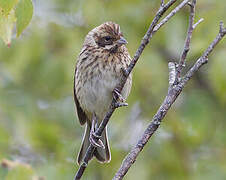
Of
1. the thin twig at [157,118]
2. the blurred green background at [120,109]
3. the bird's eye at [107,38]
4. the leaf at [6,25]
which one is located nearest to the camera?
the leaf at [6,25]

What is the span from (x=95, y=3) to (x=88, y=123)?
4.73ft

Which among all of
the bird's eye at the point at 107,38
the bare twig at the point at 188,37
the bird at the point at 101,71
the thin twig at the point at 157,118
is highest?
the bird's eye at the point at 107,38

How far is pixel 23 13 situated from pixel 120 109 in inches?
128

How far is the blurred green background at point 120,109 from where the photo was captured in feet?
18.9

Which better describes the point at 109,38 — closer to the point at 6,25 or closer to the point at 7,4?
the point at 6,25

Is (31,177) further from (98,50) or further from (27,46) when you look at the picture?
(27,46)

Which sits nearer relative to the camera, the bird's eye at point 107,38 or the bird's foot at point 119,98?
the bird's foot at point 119,98

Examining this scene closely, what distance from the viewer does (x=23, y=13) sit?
2.89 metres

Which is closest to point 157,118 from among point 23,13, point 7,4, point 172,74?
point 172,74

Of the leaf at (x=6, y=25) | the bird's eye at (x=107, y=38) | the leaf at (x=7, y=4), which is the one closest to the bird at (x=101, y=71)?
the bird's eye at (x=107, y=38)

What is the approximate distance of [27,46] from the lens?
251 inches

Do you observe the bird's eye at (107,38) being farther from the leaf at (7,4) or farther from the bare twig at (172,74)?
the leaf at (7,4)

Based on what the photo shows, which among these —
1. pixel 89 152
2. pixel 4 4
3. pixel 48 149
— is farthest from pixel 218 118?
pixel 4 4

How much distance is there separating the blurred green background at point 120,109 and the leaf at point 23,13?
260cm
